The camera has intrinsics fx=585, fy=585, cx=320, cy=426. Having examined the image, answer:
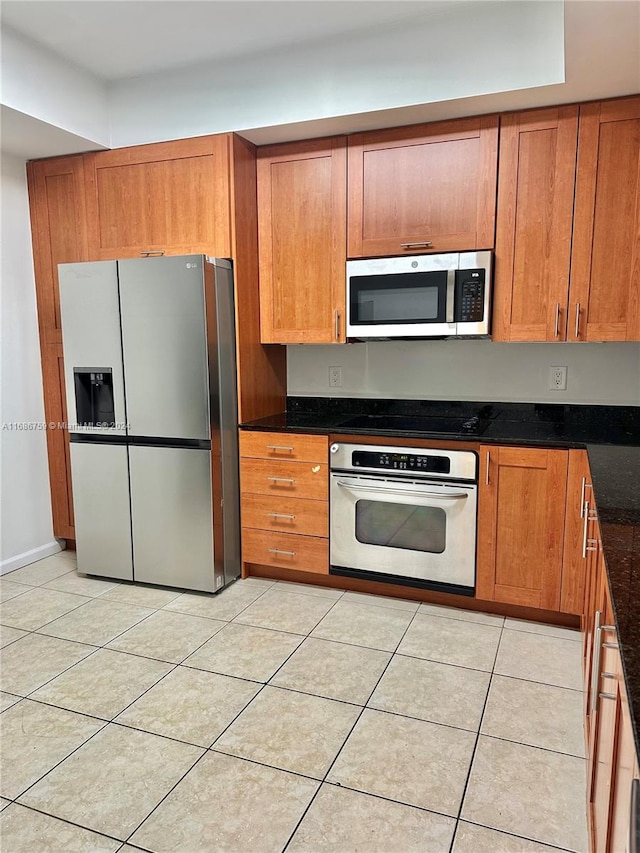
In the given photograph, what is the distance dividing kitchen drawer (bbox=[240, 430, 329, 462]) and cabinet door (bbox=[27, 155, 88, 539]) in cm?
121

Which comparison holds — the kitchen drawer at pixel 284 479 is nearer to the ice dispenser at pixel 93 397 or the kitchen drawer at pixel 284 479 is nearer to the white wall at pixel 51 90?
the ice dispenser at pixel 93 397

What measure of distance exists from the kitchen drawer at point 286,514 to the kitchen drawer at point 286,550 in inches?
1.4

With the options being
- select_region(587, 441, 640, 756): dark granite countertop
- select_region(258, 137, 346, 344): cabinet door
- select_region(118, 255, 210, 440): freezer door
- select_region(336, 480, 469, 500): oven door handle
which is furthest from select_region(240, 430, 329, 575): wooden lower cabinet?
select_region(587, 441, 640, 756): dark granite countertop

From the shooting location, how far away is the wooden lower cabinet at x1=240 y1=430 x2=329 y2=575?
2.98m

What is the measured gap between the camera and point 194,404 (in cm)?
290

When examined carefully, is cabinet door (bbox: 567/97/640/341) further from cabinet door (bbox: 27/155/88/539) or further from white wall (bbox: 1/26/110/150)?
cabinet door (bbox: 27/155/88/539)

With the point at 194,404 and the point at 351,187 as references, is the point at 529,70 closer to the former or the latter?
the point at 351,187

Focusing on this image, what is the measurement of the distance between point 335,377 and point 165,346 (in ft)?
3.37

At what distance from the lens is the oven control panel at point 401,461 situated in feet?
8.94

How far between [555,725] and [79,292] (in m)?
2.86

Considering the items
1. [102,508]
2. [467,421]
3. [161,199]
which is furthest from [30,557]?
[467,421]

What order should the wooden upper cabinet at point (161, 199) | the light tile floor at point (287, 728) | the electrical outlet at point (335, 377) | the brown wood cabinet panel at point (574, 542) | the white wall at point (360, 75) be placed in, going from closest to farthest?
the light tile floor at point (287, 728), the white wall at point (360, 75), the brown wood cabinet panel at point (574, 542), the wooden upper cabinet at point (161, 199), the electrical outlet at point (335, 377)

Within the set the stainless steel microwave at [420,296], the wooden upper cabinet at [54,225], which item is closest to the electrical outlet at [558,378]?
the stainless steel microwave at [420,296]

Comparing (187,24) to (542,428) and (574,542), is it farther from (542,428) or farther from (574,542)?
(574,542)
